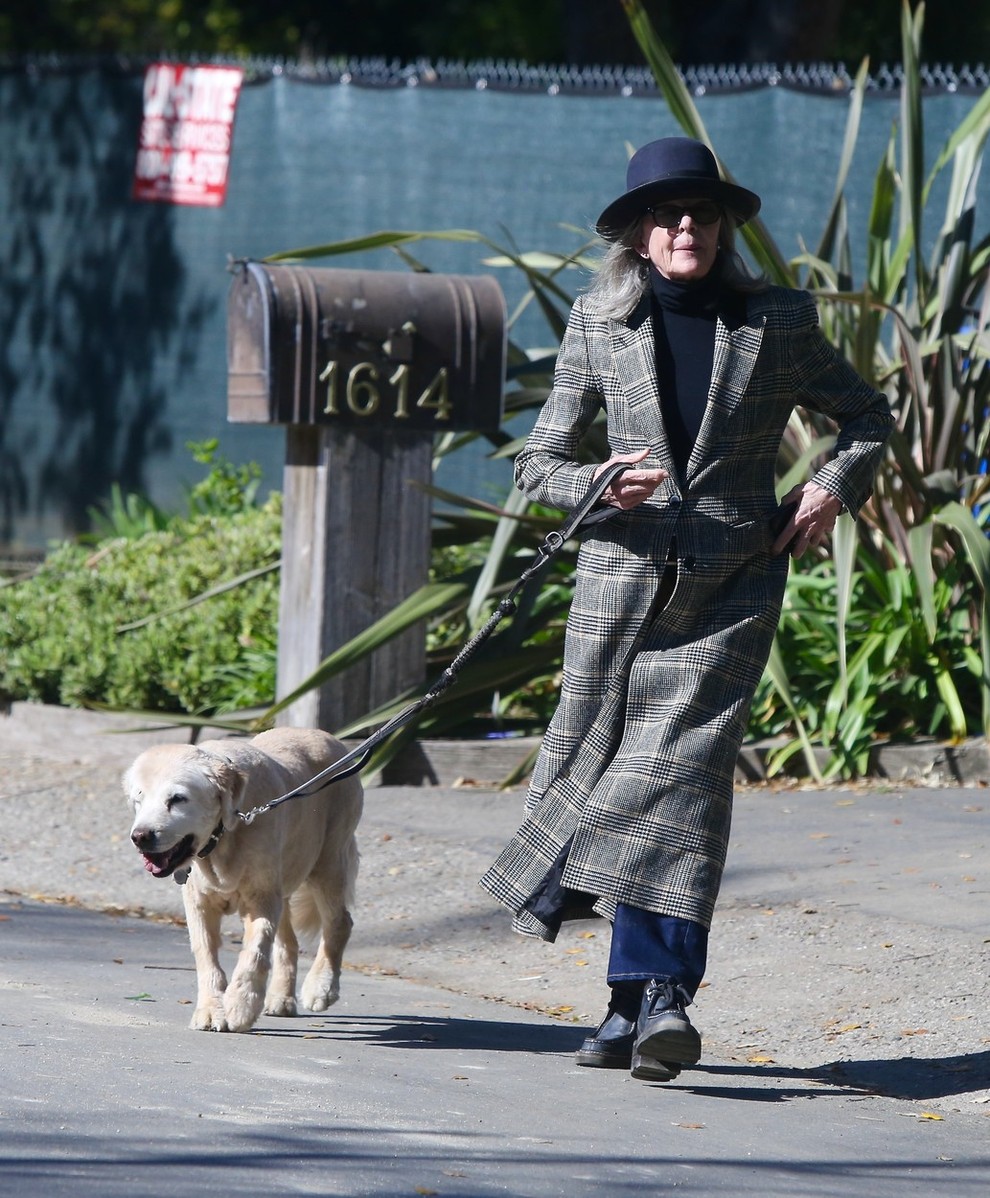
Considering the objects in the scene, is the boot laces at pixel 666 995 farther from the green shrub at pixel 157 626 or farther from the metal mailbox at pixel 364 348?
the green shrub at pixel 157 626

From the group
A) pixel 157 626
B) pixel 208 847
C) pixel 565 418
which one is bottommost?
pixel 208 847

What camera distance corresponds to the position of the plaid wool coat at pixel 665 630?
4191 millimetres

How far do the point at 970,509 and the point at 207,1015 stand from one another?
4.18m

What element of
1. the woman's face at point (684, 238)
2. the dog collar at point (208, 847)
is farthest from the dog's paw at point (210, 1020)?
the woman's face at point (684, 238)

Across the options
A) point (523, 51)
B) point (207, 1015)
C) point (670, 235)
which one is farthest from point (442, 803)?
point (523, 51)

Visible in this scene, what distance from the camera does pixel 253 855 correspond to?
14.7 ft

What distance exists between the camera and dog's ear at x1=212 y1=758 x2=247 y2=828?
4.38 meters

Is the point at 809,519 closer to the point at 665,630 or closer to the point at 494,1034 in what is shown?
the point at 665,630

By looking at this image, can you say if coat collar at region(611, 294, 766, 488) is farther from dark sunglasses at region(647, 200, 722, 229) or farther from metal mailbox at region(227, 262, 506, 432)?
metal mailbox at region(227, 262, 506, 432)

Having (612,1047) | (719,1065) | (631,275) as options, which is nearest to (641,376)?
(631,275)

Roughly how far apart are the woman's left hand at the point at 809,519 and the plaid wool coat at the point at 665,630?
0.03 meters

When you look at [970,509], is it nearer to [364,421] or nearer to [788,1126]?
[364,421]

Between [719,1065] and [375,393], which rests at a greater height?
[375,393]

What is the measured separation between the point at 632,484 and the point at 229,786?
1.19 m
